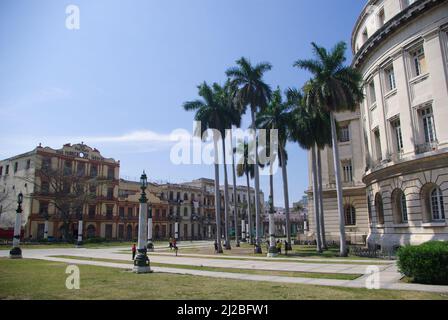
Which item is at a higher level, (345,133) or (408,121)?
(345,133)

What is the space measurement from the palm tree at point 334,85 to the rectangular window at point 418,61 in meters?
4.43

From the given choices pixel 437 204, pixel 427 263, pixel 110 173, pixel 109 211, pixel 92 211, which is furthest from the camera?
pixel 110 173

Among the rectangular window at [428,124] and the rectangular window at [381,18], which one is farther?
the rectangular window at [381,18]

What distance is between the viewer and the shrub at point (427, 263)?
45.2 feet

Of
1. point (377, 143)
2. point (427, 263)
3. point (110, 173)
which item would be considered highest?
point (110, 173)

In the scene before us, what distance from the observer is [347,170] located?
46.4 meters

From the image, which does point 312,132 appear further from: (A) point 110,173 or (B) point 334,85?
(A) point 110,173

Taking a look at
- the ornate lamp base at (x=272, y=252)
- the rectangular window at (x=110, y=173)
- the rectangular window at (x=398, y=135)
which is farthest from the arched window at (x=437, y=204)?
the rectangular window at (x=110, y=173)

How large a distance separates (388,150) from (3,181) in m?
68.6

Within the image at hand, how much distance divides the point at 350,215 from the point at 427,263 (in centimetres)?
3275

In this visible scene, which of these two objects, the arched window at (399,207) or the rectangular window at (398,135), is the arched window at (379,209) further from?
the rectangular window at (398,135)

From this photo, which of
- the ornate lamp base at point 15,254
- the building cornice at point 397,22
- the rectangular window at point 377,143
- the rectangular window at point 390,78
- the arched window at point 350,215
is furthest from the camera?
the arched window at point 350,215

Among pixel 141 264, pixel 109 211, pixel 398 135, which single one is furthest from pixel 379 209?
pixel 109 211

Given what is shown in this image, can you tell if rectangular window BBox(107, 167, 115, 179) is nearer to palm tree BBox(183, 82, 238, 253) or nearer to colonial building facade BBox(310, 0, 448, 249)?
palm tree BBox(183, 82, 238, 253)
